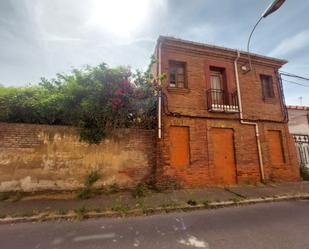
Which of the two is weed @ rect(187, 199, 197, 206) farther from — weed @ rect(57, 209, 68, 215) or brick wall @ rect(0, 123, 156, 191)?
weed @ rect(57, 209, 68, 215)

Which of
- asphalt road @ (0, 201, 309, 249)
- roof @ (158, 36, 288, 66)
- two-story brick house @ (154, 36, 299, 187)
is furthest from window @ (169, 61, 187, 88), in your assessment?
asphalt road @ (0, 201, 309, 249)

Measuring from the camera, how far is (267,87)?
10.8 metres

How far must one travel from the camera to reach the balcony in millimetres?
8852

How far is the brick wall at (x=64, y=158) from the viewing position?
6180mm

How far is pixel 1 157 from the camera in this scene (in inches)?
240

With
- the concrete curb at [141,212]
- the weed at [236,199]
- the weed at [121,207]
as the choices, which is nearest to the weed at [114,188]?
the weed at [121,207]

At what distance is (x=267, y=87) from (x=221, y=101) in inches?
141

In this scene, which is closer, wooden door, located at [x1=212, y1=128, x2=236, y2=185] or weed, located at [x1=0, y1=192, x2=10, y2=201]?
weed, located at [x1=0, y1=192, x2=10, y2=201]

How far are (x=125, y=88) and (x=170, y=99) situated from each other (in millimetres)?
2258

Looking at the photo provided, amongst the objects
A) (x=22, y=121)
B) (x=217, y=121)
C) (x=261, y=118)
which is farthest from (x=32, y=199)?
(x=261, y=118)

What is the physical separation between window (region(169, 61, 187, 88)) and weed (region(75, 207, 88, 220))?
6.47 metres

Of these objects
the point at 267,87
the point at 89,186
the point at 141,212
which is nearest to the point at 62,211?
the point at 89,186

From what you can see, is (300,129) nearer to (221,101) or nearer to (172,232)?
(221,101)

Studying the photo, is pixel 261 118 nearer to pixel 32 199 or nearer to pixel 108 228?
pixel 108 228
